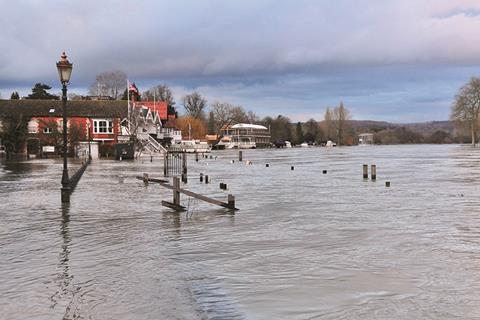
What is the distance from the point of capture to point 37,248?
35.8 ft

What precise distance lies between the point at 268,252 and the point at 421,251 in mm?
2914

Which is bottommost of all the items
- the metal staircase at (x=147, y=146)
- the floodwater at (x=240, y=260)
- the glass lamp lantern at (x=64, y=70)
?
the floodwater at (x=240, y=260)

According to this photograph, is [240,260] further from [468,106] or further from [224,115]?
[224,115]

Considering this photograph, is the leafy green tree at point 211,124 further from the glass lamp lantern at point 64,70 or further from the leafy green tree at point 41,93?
the glass lamp lantern at point 64,70

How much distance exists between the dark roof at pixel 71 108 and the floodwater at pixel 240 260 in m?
69.3

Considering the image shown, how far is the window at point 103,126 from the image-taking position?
279ft

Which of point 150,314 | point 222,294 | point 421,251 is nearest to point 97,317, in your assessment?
point 150,314

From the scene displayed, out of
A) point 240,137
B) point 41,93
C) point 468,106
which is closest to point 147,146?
point 41,93

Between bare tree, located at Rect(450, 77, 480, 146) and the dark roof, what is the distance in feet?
261

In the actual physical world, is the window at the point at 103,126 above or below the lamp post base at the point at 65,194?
above

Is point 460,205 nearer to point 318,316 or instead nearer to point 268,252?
point 268,252

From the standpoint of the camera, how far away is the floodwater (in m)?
7.08

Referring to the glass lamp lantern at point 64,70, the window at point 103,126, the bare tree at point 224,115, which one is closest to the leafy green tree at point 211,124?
the bare tree at point 224,115

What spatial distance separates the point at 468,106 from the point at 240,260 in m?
130
